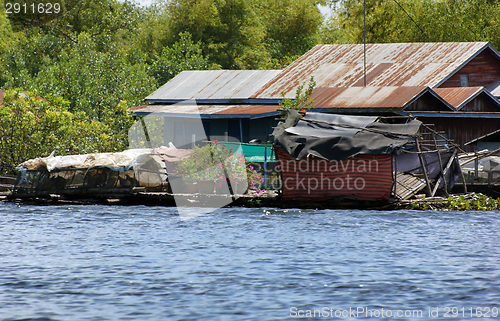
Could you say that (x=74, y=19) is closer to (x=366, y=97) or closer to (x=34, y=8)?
(x=34, y=8)

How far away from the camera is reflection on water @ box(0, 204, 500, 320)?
11.9 meters

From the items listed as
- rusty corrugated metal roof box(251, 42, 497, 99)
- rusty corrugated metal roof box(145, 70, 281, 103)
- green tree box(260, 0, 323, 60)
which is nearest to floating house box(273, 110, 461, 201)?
rusty corrugated metal roof box(251, 42, 497, 99)

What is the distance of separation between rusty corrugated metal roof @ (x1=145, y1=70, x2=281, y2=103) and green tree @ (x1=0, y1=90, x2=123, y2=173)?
7.51 metres

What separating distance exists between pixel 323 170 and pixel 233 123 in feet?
38.7

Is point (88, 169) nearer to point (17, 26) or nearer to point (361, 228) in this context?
point (361, 228)

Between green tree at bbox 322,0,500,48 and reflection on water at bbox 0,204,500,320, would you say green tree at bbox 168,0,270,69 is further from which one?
reflection on water at bbox 0,204,500,320

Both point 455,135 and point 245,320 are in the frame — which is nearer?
point 245,320

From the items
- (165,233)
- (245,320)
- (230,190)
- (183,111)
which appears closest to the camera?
(245,320)

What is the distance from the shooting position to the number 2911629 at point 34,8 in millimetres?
56875

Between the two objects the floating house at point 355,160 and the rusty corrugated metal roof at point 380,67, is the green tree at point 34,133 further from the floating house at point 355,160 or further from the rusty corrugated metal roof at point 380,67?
the floating house at point 355,160

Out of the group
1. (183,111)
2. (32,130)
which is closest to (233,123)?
(183,111)

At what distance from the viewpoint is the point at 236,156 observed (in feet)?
74.8

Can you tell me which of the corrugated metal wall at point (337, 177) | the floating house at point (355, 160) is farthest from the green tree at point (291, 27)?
the corrugated metal wall at point (337, 177)

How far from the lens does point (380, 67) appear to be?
3381 cm
